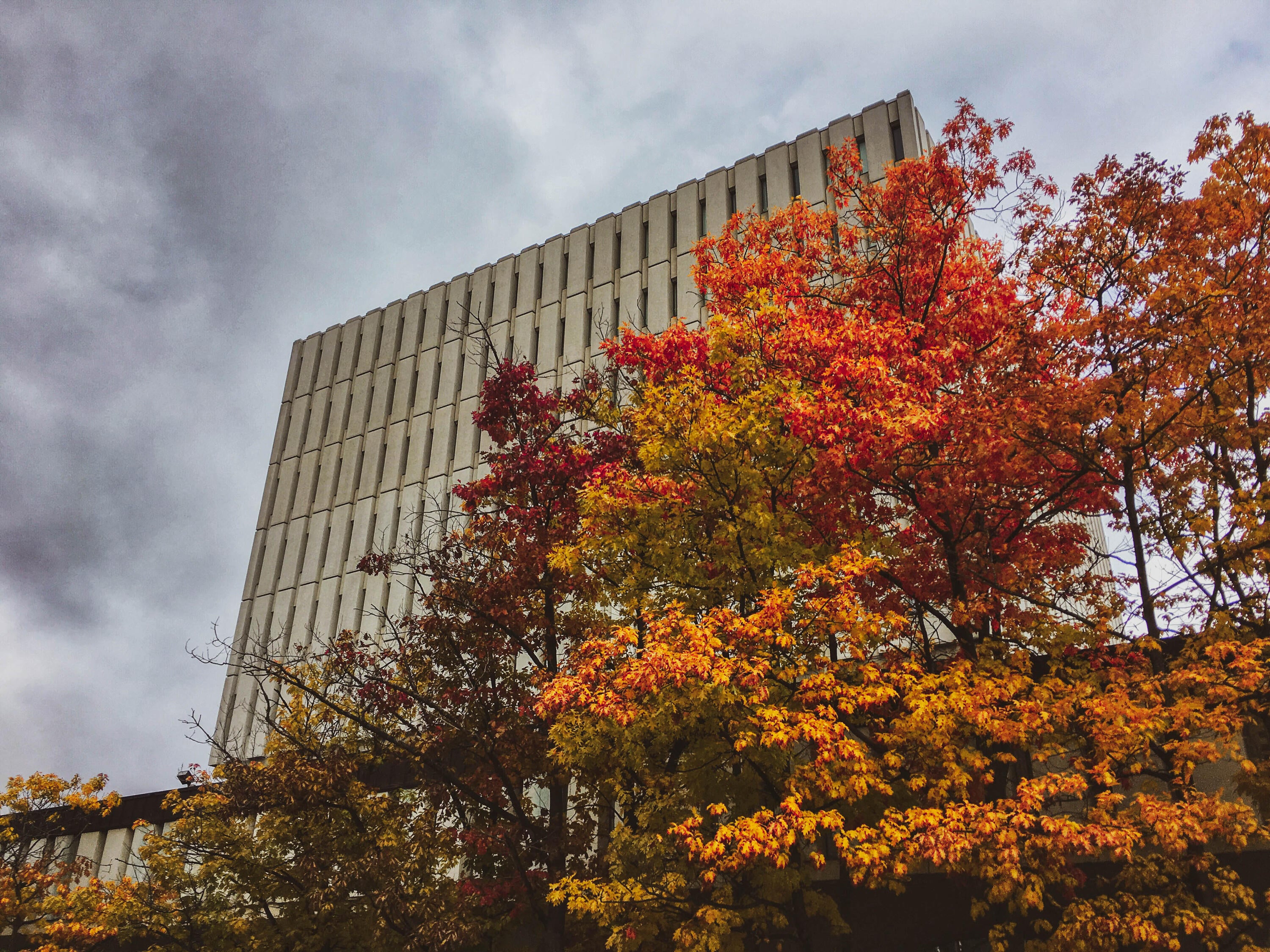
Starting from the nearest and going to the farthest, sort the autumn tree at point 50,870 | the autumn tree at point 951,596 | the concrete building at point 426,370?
the autumn tree at point 951,596 < the autumn tree at point 50,870 < the concrete building at point 426,370

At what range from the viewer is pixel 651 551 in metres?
14.1

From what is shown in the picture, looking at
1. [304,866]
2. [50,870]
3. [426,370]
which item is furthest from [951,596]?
[426,370]

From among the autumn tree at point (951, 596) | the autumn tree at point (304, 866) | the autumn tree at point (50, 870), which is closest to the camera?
the autumn tree at point (951, 596)

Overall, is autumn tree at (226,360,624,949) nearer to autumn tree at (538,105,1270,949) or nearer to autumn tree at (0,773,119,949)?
autumn tree at (538,105,1270,949)

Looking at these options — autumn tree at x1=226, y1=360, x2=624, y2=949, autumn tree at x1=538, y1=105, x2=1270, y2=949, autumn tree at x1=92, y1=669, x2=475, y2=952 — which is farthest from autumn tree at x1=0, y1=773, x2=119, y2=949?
autumn tree at x1=538, y1=105, x2=1270, y2=949

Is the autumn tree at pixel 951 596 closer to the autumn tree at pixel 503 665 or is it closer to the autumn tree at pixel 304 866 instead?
the autumn tree at pixel 503 665

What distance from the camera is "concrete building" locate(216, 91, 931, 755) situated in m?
36.4

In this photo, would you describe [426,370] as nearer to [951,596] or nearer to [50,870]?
[50,870]

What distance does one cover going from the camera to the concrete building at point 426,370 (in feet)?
119

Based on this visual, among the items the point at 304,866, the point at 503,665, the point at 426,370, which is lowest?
the point at 304,866

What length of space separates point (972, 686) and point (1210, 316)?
5.96m

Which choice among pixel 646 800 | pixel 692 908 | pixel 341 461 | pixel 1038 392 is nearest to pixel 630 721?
pixel 646 800

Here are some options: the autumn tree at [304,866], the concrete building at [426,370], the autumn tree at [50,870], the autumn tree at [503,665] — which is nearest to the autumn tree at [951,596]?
the autumn tree at [503,665]

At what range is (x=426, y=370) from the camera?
43688 mm
